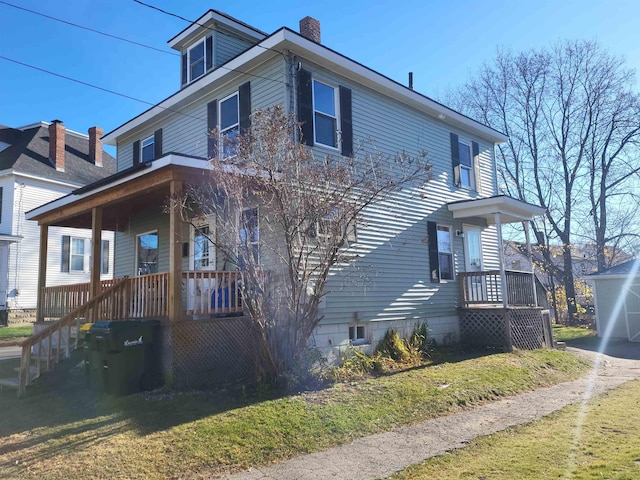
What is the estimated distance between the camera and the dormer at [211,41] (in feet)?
42.3

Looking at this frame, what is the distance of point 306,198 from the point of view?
7.70m

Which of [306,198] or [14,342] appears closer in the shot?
[306,198]

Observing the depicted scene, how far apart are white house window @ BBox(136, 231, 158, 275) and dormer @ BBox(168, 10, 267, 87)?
4443 millimetres

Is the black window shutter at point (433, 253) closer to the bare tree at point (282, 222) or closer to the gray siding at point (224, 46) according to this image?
the bare tree at point (282, 222)

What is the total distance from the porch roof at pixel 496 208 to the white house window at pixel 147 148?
28.0 ft

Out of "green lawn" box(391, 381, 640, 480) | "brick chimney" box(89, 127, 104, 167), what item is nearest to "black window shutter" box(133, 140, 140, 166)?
"green lawn" box(391, 381, 640, 480)

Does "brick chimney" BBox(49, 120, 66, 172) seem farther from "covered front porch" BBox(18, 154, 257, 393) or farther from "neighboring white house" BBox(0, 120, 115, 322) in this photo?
"covered front porch" BBox(18, 154, 257, 393)

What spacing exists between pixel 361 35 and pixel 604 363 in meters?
9.99

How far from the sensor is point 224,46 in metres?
13.1

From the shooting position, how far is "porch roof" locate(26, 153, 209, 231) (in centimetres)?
808

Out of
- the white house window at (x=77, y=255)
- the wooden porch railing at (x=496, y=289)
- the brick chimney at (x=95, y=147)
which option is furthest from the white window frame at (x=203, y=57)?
the brick chimney at (x=95, y=147)

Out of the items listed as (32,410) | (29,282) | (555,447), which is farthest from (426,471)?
(29,282)

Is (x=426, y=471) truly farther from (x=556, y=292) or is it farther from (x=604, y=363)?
(x=556, y=292)

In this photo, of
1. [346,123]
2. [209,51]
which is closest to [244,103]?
[346,123]
